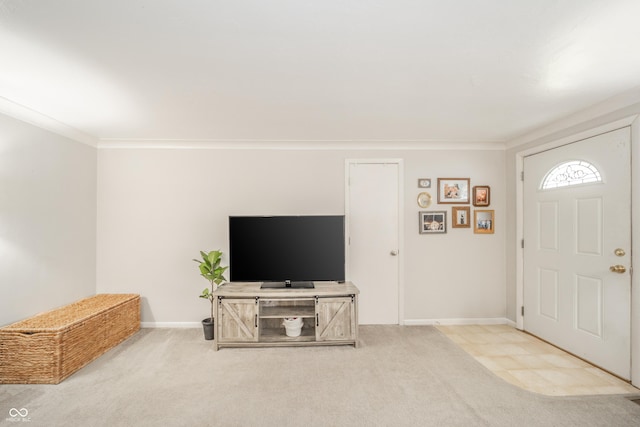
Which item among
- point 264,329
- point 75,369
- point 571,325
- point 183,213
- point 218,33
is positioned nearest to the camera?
Result: point 218,33

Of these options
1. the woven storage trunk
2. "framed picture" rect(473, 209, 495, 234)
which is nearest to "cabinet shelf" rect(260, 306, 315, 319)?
the woven storage trunk

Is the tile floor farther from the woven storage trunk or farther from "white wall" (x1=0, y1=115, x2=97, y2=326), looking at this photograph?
"white wall" (x1=0, y1=115, x2=97, y2=326)

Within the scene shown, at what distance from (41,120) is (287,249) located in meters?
2.77

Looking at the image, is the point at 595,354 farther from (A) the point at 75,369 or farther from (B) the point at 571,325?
(A) the point at 75,369

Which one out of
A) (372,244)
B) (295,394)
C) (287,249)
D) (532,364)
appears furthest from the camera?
(372,244)

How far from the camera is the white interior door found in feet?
13.6

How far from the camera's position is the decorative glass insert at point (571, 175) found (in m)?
2.98

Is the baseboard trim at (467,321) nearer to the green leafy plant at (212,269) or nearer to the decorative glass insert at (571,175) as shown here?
the decorative glass insert at (571,175)

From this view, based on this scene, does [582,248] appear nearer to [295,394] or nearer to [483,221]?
[483,221]

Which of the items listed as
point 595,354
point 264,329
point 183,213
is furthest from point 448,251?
point 183,213

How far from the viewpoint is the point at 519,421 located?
2.17 meters

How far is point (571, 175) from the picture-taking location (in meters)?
3.21

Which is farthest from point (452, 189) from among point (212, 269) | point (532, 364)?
point (212, 269)

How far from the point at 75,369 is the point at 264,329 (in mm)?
1820
